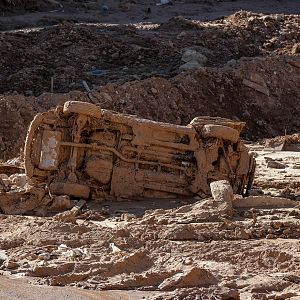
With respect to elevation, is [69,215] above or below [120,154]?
below

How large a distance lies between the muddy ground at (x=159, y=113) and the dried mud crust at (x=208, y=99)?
0.10 ft

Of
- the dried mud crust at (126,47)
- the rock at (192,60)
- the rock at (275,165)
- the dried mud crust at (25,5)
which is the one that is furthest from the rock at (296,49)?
the dried mud crust at (25,5)

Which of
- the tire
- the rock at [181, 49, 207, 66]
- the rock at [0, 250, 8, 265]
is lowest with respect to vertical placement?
the rock at [0, 250, 8, 265]

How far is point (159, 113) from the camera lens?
2059 cm

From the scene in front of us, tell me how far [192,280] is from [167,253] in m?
1.10

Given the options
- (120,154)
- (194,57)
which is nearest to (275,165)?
(120,154)

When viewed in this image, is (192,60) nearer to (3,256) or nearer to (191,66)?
(191,66)

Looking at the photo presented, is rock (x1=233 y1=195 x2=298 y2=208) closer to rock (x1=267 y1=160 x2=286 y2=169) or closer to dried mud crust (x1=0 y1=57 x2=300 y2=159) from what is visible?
rock (x1=267 y1=160 x2=286 y2=169)

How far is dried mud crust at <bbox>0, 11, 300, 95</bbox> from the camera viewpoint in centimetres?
2155

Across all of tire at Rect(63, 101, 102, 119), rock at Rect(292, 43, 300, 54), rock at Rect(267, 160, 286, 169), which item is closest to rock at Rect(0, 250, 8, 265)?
tire at Rect(63, 101, 102, 119)

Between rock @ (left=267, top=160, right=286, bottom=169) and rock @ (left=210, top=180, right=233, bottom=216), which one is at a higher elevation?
rock @ (left=210, top=180, right=233, bottom=216)

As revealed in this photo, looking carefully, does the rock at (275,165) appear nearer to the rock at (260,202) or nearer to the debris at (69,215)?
the rock at (260,202)

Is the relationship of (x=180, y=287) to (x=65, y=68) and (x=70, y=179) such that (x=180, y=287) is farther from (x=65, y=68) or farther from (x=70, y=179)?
(x=65, y=68)

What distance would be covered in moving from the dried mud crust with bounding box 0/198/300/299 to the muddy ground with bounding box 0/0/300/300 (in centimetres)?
2
